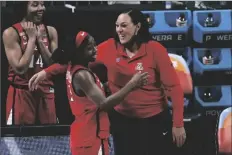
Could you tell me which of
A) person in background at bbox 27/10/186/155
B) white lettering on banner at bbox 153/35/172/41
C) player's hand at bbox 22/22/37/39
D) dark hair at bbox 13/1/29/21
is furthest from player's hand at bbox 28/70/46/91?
white lettering on banner at bbox 153/35/172/41

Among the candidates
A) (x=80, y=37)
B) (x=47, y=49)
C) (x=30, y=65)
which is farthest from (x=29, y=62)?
(x=80, y=37)

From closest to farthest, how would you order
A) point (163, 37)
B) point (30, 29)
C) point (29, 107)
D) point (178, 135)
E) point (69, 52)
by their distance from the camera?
1. point (69, 52)
2. point (178, 135)
3. point (30, 29)
4. point (29, 107)
5. point (163, 37)

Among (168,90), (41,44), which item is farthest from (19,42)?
(168,90)

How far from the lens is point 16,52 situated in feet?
11.9

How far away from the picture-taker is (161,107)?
143 inches

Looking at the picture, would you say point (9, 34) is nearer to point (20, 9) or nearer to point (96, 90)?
point (20, 9)

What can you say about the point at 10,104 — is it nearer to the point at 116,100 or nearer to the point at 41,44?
the point at 41,44

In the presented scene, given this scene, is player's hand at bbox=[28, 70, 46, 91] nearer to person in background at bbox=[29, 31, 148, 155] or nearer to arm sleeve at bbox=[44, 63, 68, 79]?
arm sleeve at bbox=[44, 63, 68, 79]

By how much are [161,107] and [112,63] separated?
41 cm

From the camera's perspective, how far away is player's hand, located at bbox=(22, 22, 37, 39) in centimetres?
362

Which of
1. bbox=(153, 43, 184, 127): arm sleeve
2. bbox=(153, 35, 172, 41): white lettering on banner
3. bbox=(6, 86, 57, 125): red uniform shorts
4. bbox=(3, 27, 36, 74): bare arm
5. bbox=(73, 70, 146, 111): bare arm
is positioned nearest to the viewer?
bbox=(73, 70, 146, 111): bare arm

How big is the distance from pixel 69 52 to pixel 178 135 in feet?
2.70

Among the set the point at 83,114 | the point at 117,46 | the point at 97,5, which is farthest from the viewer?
the point at 97,5

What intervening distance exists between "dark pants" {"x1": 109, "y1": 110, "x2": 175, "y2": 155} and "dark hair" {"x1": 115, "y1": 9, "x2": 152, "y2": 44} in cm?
47
